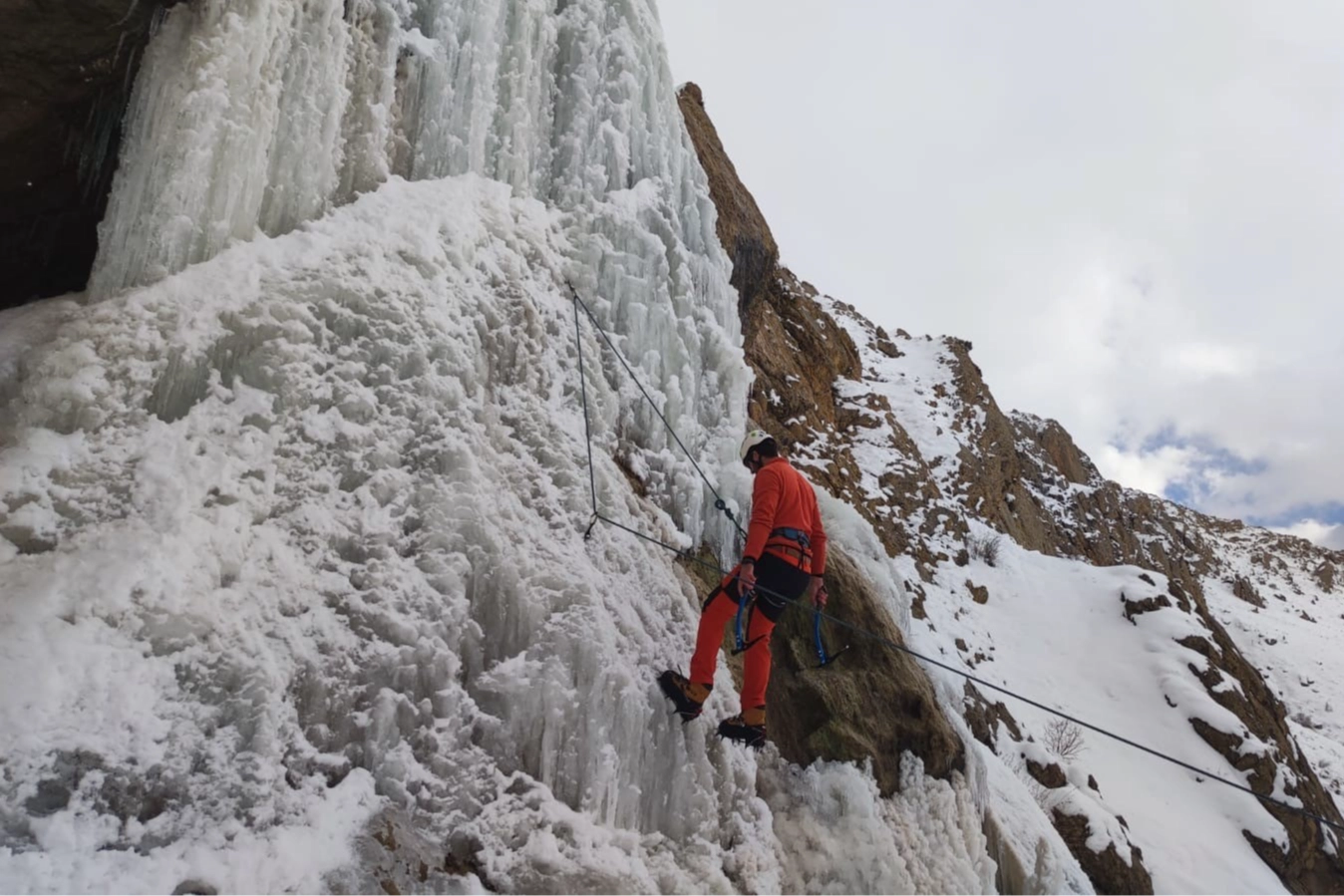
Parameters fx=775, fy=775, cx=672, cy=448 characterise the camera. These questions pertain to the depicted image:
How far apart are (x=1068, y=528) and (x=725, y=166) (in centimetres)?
2429

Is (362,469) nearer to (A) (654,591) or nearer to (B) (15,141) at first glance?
(A) (654,591)

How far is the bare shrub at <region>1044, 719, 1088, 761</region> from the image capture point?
13.2 m

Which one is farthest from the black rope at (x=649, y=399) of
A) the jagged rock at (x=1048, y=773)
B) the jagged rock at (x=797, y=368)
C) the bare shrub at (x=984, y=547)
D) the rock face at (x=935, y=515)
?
the bare shrub at (x=984, y=547)

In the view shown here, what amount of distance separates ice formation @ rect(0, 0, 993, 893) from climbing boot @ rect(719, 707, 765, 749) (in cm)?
14

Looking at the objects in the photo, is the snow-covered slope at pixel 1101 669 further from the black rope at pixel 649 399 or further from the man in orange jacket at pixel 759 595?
the man in orange jacket at pixel 759 595

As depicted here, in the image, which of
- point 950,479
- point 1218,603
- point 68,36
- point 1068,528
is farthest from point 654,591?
point 1218,603

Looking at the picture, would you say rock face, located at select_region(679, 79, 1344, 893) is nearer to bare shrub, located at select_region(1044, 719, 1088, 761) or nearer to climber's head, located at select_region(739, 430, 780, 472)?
bare shrub, located at select_region(1044, 719, 1088, 761)

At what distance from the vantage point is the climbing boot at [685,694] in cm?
429

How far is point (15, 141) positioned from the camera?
4070 millimetres

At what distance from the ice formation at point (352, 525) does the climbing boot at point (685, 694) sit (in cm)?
12

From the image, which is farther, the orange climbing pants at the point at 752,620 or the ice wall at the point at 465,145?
the orange climbing pants at the point at 752,620

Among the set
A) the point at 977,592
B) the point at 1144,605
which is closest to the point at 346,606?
the point at 977,592

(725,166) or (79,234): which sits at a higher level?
(725,166)

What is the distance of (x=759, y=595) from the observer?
450cm
